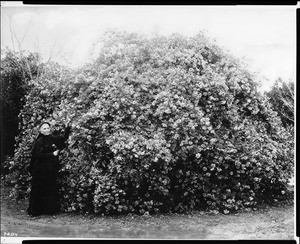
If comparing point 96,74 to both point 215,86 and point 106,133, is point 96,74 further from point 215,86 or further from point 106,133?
point 215,86

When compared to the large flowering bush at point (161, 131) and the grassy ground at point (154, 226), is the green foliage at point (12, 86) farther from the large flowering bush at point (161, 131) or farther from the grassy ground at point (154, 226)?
the grassy ground at point (154, 226)

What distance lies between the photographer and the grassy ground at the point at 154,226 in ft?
20.4

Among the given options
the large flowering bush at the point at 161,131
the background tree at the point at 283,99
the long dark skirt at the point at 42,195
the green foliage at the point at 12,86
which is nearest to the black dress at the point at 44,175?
the long dark skirt at the point at 42,195

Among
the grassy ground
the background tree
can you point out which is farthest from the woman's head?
the background tree

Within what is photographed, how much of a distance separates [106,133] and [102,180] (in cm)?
62

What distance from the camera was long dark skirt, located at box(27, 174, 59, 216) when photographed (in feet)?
21.2

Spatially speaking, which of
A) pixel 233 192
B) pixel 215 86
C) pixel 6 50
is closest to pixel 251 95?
pixel 215 86

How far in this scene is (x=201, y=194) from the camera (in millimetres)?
6676

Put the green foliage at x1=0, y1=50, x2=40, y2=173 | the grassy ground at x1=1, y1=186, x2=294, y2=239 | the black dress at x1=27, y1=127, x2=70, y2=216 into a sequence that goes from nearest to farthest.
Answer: the grassy ground at x1=1, y1=186, x2=294, y2=239 → the black dress at x1=27, y1=127, x2=70, y2=216 → the green foliage at x1=0, y1=50, x2=40, y2=173

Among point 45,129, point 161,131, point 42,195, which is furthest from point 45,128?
point 161,131

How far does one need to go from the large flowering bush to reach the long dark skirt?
17cm

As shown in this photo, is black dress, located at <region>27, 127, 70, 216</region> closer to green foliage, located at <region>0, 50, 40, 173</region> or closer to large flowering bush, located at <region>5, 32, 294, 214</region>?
large flowering bush, located at <region>5, 32, 294, 214</region>

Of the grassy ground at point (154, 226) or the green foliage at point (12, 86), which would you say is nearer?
the grassy ground at point (154, 226)
